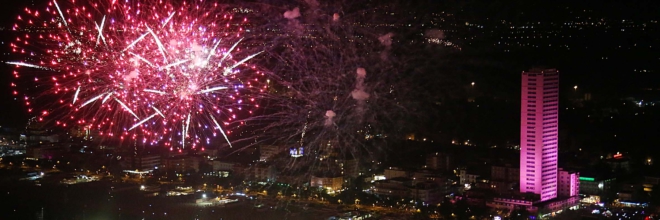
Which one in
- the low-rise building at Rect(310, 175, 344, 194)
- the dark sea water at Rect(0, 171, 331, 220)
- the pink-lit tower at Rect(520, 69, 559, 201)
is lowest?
the dark sea water at Rect(0, 171, 331, 220)

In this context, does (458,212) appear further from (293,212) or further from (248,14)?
(248,14)

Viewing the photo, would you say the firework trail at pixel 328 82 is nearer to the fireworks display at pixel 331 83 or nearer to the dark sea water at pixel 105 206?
the fireworks display at pixel 331 83

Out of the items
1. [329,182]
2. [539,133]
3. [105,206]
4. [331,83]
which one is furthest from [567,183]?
[105,206]

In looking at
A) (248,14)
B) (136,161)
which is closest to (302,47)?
(248,14)

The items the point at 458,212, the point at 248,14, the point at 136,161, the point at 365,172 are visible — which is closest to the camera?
the point at 458,212

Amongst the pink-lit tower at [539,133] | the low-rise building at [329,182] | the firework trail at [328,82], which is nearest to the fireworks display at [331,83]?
the firework trail at [328,82]

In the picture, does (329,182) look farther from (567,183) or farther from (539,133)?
(567,183)

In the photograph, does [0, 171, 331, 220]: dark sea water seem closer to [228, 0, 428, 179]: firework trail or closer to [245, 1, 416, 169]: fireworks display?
[228, 0, 428, 179]: firework trail

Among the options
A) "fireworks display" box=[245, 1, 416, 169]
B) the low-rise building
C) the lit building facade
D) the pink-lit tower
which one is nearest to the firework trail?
"fireworks display" box=[245, 1, 416, 169]
